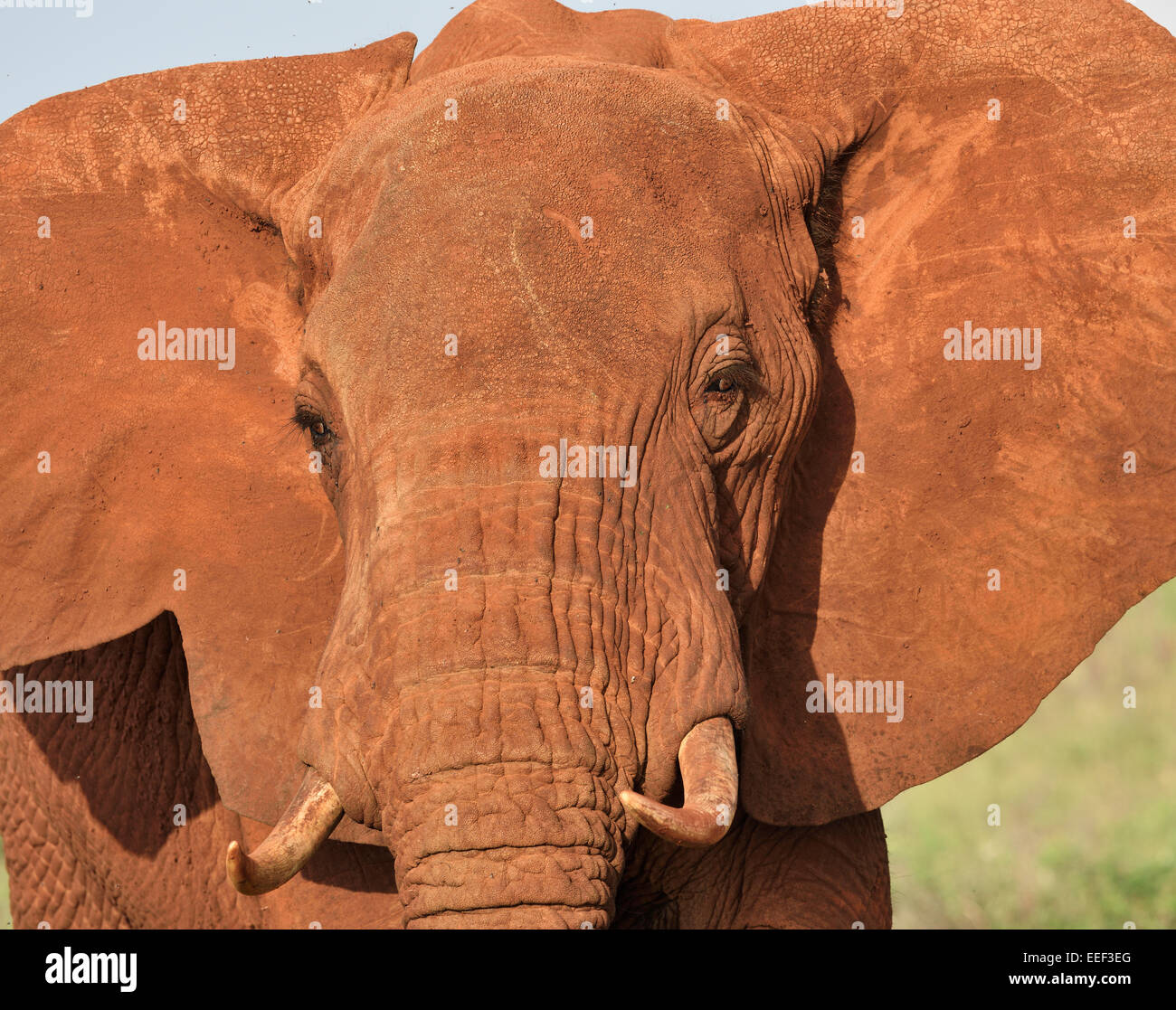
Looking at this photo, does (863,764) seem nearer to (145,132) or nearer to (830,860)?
(830,860)

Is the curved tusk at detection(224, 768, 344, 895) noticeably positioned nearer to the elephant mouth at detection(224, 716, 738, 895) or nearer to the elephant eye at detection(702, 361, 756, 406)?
the elephant mouth at detection(224, 716, 738, 895)

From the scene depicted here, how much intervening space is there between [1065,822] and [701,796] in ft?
25.1

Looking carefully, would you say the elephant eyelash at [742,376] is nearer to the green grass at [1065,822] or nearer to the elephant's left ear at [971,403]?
the elephant's left ear at [971,403]

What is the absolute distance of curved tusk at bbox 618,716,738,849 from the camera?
3.24m

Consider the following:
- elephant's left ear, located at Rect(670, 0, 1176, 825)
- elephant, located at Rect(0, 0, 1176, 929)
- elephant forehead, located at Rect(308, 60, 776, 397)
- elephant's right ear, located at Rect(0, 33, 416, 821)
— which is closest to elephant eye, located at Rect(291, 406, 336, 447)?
elephant, located at Rect(0, 0, 1176, 929)

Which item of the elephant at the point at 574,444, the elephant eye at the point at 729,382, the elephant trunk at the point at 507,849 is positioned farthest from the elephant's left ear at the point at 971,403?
the elephant trunk at the point at 507,849

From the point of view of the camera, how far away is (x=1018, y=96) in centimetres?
442

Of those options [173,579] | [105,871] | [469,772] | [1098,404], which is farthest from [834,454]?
[105,871]

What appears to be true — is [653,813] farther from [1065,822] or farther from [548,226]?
[1065,822]

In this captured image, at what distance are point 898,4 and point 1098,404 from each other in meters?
1.14

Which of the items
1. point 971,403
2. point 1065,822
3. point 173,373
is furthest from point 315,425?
point 1065,822

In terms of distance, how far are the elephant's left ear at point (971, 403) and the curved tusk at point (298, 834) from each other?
42.5 inches

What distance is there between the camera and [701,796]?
11.1ft

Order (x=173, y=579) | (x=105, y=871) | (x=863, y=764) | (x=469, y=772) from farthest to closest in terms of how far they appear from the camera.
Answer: (x=105, y=871), (x=173, y=579), (x=863, y=764), (x=469, y=772)
